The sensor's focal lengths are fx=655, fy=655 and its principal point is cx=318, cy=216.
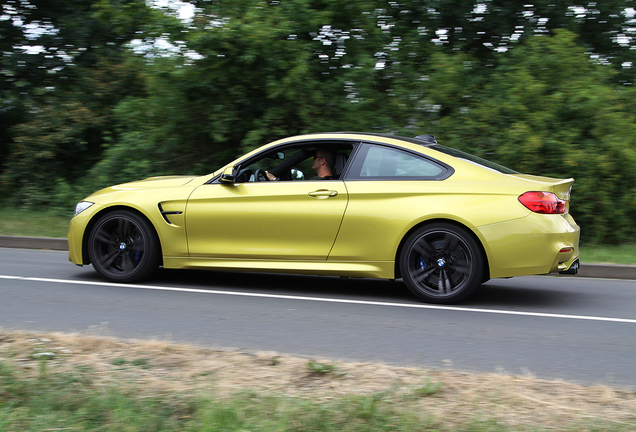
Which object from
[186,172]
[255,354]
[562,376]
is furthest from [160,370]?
[186,172]

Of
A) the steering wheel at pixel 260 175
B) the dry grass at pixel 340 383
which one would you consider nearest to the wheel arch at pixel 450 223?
the steering wheel at pixel 260 175

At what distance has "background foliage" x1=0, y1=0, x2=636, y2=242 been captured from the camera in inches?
407

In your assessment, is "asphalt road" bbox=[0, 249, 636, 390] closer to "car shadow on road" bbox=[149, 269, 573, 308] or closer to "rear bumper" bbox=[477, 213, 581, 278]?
"car shadow on road" bbox=[149, 269, 573, 308]

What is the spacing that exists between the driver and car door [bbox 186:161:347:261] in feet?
0.74

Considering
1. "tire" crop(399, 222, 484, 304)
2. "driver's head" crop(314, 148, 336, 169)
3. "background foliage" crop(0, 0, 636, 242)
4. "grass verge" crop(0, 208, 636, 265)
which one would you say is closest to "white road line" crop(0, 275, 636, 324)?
"tire" crop(399, 222, 484, 304)

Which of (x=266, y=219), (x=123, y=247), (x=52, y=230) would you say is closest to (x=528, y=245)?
(x=266, y=219)

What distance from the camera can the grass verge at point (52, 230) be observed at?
858 centimetres

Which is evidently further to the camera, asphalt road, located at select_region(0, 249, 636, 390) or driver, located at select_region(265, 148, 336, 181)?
driver, located at select_region(265, 148, 336, 181)

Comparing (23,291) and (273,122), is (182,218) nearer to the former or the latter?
(23,291)

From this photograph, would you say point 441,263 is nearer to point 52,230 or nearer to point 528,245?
point 528,245

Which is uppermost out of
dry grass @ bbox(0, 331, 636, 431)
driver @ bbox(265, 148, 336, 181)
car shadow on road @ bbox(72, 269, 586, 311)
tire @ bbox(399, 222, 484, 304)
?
driver @ bbox(265, 148, 336, 181)

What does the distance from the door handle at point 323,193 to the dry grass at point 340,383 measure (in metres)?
2.40

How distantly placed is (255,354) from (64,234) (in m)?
7.42

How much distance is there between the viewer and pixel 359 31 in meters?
12.2
